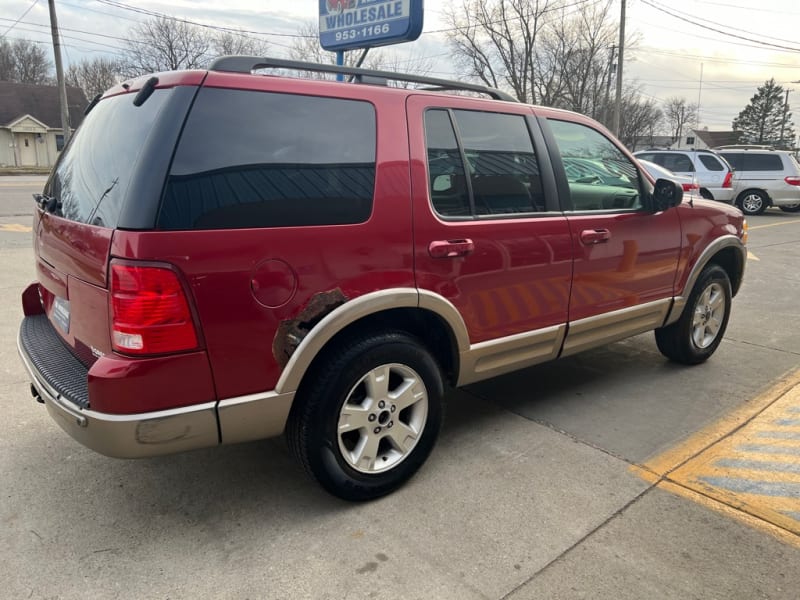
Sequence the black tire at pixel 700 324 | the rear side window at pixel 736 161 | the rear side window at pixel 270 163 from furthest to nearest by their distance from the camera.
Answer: the rear side window at pixel 736 161 → the black tire at pixel 700 324 → the rear side window at pixel 270 163

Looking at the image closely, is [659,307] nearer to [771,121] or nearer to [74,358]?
[74,358]

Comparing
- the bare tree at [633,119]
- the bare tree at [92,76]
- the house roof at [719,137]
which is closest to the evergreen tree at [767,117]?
the house roof at [719,137]

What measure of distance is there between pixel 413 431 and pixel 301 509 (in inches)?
24.9

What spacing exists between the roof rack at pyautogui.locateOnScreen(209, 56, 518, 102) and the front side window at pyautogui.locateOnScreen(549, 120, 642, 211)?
451mm

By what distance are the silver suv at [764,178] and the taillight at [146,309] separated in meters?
19.0

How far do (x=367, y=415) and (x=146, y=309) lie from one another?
109cm

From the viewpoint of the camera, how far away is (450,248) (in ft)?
9.71

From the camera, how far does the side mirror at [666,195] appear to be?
400 centimetres

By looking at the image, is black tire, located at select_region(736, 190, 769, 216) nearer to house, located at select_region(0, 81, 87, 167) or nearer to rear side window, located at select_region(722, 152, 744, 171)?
rear side window, located at select_region(722, 152, 744, 171)

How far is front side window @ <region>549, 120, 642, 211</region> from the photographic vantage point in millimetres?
3686

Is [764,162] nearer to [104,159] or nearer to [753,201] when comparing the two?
[753,201]

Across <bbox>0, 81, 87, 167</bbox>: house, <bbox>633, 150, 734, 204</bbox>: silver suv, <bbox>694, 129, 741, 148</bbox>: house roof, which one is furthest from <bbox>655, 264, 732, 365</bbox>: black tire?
<bbox>694, 129, 741, 148</bbox>: house roof

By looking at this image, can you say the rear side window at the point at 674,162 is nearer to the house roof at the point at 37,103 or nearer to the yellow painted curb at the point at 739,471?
the yellow painted curb at the point at 739,471

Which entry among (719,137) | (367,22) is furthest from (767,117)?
(367,22)
